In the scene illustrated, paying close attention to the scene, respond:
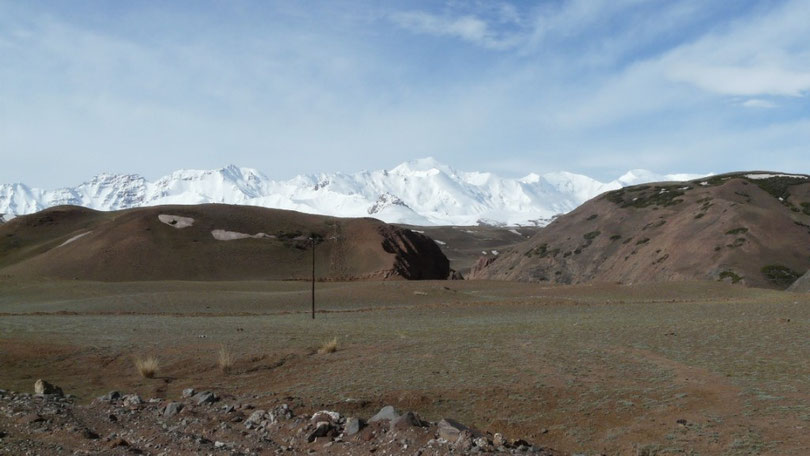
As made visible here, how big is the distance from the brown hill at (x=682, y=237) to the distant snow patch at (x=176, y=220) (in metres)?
47.0

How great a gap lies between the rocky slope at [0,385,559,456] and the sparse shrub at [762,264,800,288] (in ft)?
205

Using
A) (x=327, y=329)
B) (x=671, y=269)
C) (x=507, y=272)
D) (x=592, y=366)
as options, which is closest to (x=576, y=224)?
(x=507, y=272)

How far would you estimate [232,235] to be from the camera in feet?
291

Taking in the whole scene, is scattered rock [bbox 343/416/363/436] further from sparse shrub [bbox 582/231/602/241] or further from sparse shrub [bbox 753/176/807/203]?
sparse shrub [bbox 753/176/807/203]

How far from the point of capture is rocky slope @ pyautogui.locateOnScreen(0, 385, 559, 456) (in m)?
9.41

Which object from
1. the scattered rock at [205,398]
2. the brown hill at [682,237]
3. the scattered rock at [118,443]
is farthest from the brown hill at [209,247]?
the scattered rock at [118,443]

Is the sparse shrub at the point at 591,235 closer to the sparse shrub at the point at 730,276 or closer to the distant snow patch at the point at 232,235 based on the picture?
the sparse shrub at the point at 730,276

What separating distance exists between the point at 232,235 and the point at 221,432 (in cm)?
8057

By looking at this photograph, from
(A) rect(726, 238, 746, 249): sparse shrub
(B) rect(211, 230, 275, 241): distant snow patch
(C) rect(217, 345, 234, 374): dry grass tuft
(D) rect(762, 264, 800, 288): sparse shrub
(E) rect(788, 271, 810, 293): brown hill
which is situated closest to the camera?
(C) rect(217, 345, 234, 374): dry grass tuft

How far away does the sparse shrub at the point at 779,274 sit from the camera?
6222 cm

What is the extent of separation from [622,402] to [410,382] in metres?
4.70

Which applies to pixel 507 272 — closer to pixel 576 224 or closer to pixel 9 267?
pixel 576 224

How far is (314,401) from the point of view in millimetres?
13672

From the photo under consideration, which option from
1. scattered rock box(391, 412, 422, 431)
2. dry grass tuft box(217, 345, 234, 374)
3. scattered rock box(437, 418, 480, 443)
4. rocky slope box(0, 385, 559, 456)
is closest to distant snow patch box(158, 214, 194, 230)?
dry grass tuft box(217, 345, 234, 374)
